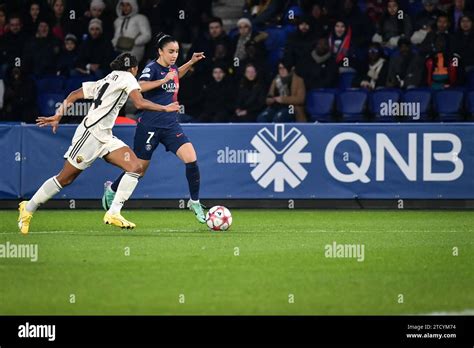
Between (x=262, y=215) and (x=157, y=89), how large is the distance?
3393 millimetres

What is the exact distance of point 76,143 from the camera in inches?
599

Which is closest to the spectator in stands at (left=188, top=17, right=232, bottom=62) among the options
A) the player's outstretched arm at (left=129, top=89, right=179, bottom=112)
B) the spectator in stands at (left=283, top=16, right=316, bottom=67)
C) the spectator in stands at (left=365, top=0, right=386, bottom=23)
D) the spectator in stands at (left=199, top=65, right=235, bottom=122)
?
the spectator in stands at (left=199, top=65, right=235, bottom=122)

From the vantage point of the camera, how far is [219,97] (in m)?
22.5

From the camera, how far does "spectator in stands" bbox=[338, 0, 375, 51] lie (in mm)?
23438

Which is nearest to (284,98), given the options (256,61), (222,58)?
(256,61)

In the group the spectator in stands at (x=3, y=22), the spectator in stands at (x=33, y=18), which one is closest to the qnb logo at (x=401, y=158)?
the spectator in stands at (x=33, y=18)

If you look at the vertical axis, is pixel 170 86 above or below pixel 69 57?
below

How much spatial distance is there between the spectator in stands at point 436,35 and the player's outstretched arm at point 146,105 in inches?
345

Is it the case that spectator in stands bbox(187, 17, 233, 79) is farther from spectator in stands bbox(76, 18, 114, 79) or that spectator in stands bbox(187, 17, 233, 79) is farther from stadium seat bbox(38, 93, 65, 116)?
stadium seat bbox(38, 93, 65, 116)

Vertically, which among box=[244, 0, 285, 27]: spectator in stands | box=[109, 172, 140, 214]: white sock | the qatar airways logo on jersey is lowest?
box=[109, 172, 140, 214]: white sock

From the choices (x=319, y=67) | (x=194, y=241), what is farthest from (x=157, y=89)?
(x=319, y=67)

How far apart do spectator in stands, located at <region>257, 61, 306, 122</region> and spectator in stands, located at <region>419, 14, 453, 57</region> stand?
243cm

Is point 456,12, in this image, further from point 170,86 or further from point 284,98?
point 170,86

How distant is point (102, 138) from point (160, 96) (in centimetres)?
132
